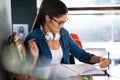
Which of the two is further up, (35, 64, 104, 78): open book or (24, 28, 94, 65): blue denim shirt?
(24, 28, 94, 65): blue denim shirt

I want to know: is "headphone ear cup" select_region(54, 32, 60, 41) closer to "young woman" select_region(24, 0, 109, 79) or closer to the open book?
"young woman" select_region(24, 0, 109, 79)

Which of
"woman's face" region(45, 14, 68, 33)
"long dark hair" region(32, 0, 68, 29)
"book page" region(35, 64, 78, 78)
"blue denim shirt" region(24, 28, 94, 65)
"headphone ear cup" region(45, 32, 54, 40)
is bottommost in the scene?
"book page" region(35, 64, 78, 78)

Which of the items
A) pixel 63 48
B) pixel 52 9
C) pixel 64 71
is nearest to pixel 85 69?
pixel 64 71

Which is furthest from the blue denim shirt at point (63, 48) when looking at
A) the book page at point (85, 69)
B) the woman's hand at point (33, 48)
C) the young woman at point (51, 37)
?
the book page at point (85, 69)

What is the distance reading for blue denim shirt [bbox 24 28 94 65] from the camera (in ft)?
6.70

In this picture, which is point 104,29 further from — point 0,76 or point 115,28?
point 0,76

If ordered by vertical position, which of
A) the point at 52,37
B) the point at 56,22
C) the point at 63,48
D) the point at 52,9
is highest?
the point at 52,9

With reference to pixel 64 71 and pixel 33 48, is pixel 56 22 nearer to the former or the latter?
pixel 33 48

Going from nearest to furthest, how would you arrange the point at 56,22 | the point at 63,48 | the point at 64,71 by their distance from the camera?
1. the point at 64,71
2. the point at 56,22
3. the point at 63,48

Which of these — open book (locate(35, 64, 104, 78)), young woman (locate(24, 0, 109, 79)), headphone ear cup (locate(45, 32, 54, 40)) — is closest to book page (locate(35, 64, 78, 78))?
open book (locate(35, 64, 104, 78))

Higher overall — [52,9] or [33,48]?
[52,9]

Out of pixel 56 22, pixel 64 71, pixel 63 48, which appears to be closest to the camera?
pixel 64 71

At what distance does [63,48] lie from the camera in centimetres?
214

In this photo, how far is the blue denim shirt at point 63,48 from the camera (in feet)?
6.70
